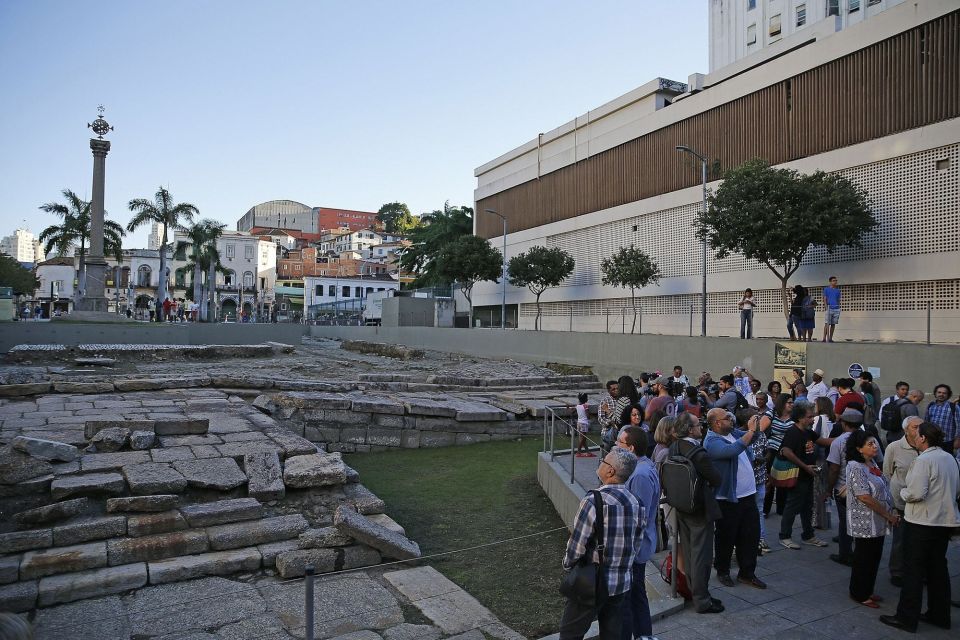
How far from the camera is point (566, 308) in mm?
35312

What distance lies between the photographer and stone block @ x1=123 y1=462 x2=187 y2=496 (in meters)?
6.89

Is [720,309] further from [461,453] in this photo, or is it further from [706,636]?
[706,636]

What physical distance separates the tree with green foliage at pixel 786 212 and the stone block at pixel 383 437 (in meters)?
12.5

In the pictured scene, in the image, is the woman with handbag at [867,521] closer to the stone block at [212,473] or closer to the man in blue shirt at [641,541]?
the man in blue shirt at [641,541]

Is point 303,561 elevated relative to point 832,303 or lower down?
lower down

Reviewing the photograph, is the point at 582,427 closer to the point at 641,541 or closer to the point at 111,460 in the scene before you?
the point at 641,541

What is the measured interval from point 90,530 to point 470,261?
33642 millimetres

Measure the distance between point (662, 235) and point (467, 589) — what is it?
986 inches

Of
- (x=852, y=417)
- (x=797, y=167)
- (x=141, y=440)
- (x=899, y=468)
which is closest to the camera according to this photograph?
(x=899, y=468)

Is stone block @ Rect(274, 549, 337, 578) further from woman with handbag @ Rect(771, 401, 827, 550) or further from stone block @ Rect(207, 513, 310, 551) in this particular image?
woman with handbag @ Rect(771, 401, 827, 550)

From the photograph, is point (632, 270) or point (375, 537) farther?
point (632, 270)

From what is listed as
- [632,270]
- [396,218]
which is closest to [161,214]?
[632,270]

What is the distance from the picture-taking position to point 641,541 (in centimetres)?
428

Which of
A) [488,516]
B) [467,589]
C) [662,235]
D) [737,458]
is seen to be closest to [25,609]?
[467,589]
